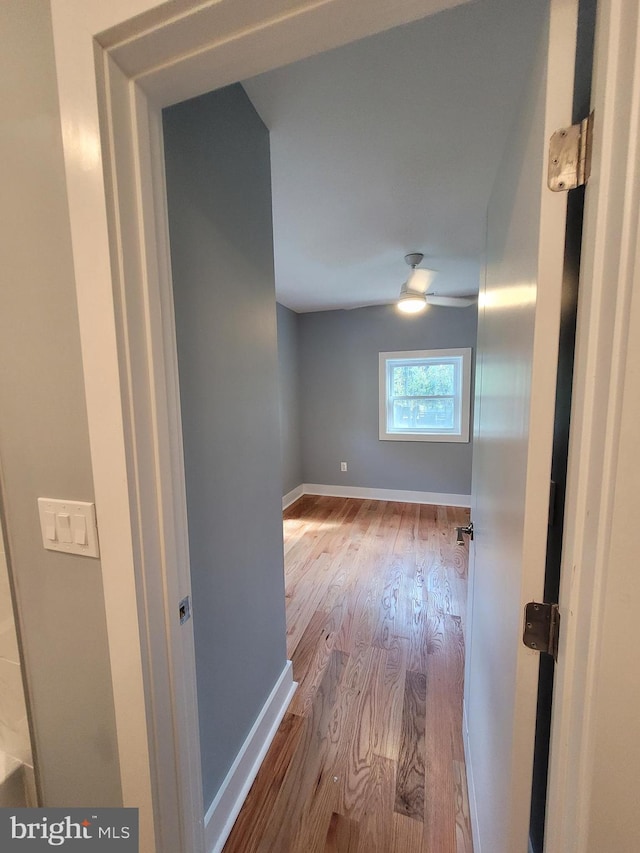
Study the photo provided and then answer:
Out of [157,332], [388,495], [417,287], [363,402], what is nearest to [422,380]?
[363,402]

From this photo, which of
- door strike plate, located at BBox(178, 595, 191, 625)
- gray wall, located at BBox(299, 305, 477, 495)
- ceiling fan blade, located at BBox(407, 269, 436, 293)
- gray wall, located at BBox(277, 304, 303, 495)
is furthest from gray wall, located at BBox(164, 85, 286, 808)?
gray wall, located at BBox(299, 305, 477, 495)

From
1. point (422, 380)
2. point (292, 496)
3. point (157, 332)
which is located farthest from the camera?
point (292, 496)

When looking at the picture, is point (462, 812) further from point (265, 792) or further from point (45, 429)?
point (45, 429)

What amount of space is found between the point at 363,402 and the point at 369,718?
3.26 metres

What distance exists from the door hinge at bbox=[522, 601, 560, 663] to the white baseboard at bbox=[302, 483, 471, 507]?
146 inches

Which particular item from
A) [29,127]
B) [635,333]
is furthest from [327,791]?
[29,127]

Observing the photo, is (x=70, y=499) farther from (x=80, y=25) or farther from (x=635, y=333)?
(x=635, y=333)

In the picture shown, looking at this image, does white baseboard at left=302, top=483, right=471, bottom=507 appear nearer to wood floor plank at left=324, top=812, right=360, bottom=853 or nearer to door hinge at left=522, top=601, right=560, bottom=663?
wood floor plank at left=324, top=812, right=360, bottom=853

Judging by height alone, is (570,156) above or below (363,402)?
above

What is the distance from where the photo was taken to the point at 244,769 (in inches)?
46.9

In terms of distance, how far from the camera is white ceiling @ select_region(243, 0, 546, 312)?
1.00 meters

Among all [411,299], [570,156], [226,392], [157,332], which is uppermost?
[411,299]

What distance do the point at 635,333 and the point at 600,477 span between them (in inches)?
7.1

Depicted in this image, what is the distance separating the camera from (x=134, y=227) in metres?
0.59
